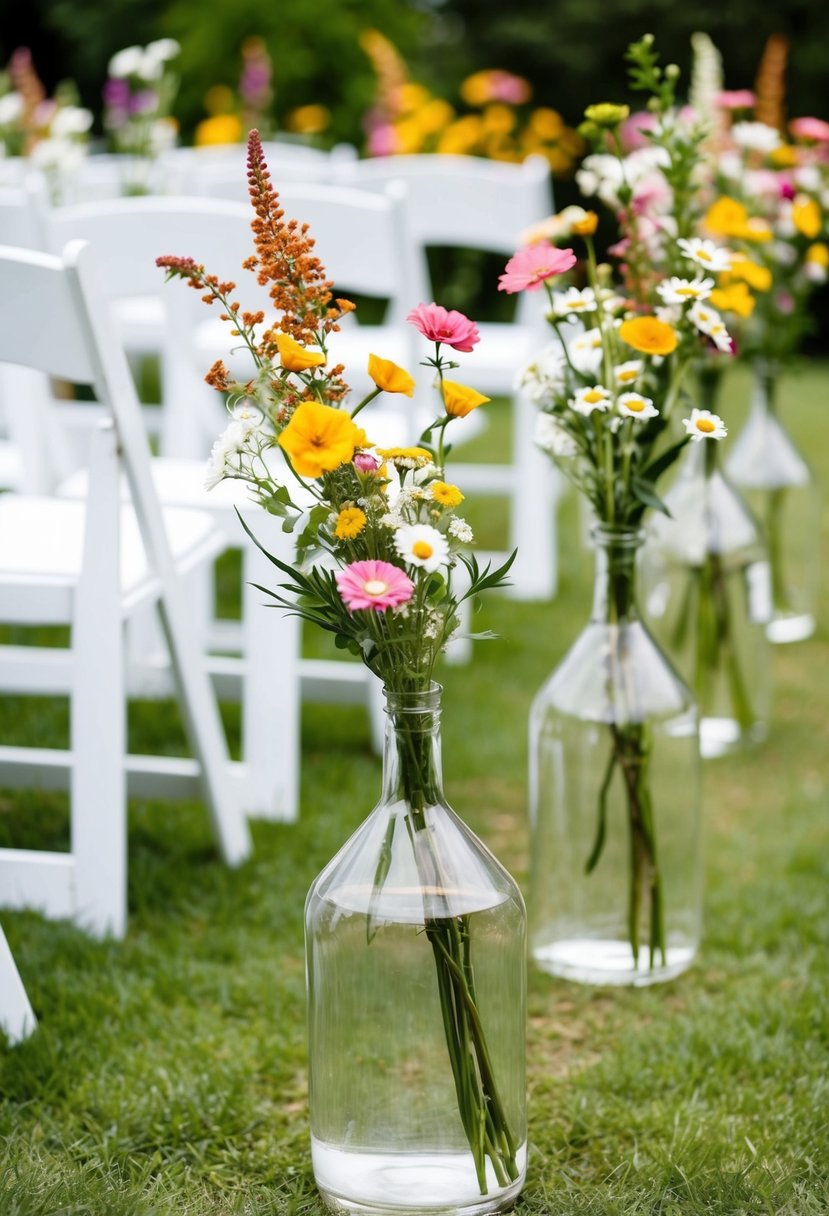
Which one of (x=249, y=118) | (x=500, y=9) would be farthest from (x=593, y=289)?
(x=500, y=9)

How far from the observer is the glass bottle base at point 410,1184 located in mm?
1544

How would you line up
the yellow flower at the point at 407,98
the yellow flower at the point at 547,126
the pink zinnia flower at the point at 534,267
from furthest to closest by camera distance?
the yellow flower at the point at 547,126
the yellow flower at the point at 407,98
the pink zinnia flower at the point at 534,267

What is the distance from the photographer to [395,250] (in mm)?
2721

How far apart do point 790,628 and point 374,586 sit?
2.73m

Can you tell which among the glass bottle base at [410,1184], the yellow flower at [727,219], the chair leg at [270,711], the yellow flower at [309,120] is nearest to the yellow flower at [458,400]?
the glass bottle base at [410,1184]

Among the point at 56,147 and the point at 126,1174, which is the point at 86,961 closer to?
the point at 126,1174

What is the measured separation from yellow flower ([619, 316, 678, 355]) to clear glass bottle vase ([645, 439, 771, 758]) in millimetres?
1069

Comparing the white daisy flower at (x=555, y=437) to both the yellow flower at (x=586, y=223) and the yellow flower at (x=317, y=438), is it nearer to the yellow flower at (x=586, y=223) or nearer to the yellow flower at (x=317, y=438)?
the yellow flower at (x=586, y=223)

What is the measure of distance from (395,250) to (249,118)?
12.5 feet

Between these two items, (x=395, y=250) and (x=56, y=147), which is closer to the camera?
(x=395, y=250)

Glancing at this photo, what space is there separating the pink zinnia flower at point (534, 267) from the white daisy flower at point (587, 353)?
0.25m

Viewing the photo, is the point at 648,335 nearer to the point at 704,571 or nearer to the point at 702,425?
the point at 702,425

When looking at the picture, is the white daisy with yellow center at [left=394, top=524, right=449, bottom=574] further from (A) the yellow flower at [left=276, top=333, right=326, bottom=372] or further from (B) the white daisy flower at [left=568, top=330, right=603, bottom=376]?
(B) the white daisy flower at [left=568, top=330, right=603, bottom=376]

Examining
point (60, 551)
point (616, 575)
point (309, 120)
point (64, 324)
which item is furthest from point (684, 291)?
point (309, 120)
